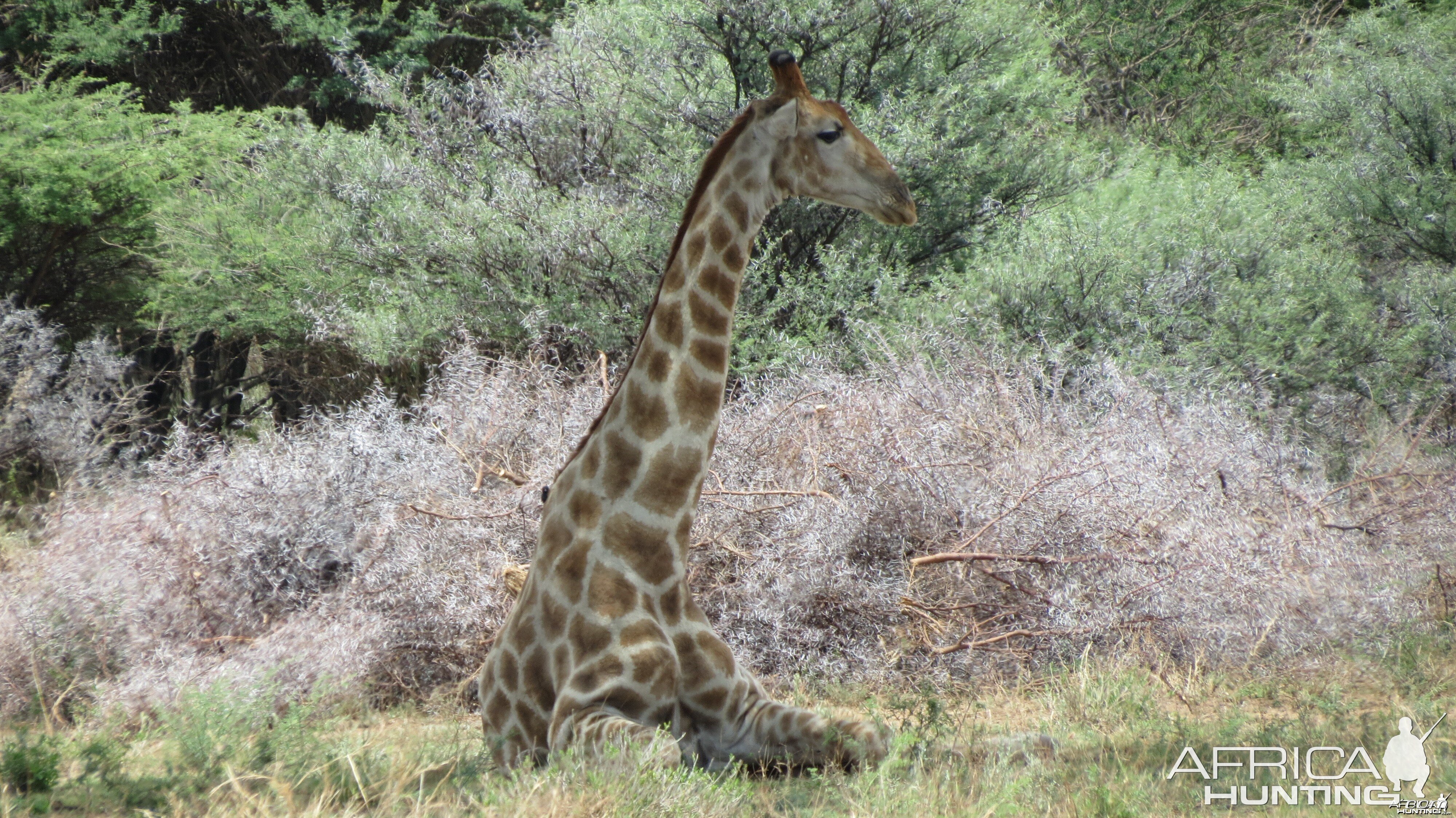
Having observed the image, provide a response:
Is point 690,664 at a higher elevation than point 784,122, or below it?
below

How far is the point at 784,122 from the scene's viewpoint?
402cm

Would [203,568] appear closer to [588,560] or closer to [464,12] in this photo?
[588,560]

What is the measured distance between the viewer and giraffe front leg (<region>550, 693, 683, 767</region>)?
3.28 m

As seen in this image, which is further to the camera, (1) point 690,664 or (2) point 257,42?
(2) point 257,42

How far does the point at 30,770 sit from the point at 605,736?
2.19 meters

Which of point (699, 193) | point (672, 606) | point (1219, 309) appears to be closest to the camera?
point (672, 606)

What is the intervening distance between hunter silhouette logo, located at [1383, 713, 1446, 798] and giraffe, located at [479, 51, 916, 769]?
1.66 metres

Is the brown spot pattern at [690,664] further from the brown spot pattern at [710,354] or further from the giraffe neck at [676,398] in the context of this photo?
the brown spot pattern at [710,354]

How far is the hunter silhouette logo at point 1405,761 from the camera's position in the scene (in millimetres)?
3705

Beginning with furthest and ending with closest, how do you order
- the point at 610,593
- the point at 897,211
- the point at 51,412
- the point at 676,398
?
the point at 51,412 → the point at 897,211 → the point at 676,398 → the point at 610,593

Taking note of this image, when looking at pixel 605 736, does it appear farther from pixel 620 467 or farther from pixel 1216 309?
pixel 1216 309

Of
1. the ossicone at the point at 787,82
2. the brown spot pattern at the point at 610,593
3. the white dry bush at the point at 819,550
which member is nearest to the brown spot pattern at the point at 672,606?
the brown spot pattern at the point at 610,593

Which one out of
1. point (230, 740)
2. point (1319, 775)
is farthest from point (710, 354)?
point (1319, 775)

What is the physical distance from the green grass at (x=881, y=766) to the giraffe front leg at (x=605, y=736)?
6cm
